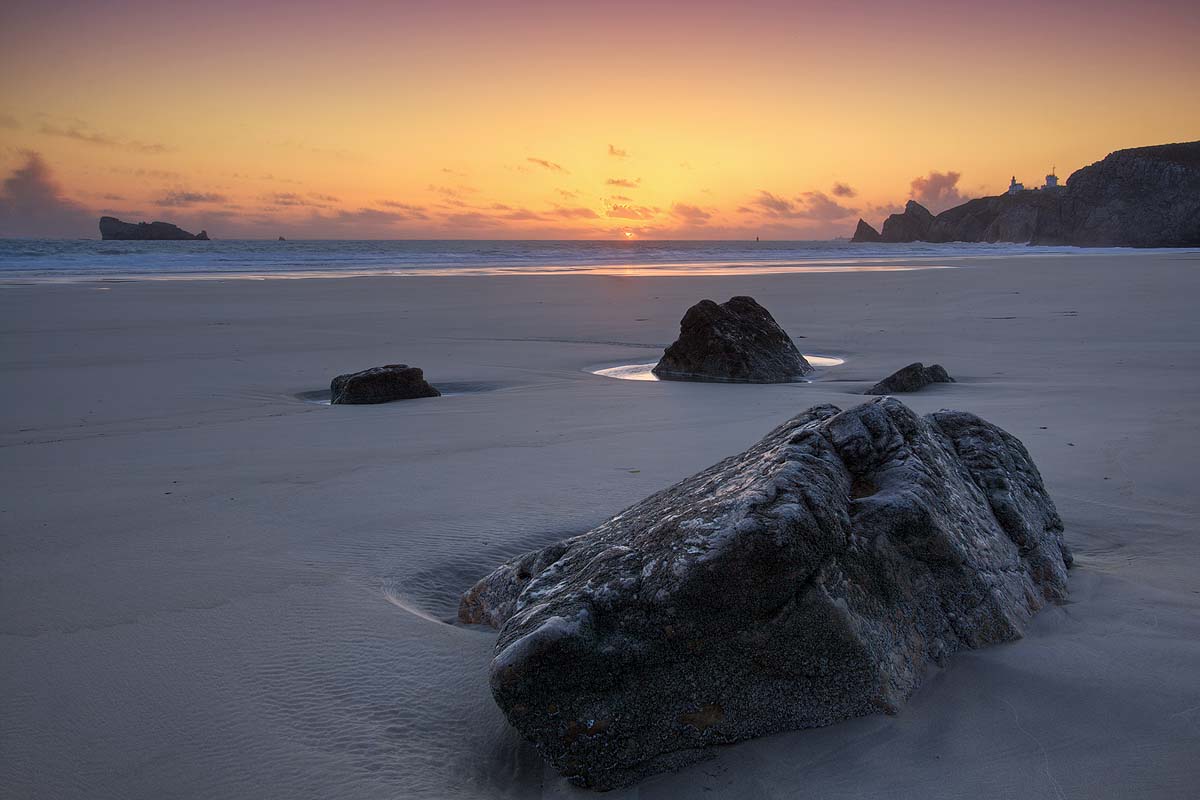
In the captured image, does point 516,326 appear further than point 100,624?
Yes

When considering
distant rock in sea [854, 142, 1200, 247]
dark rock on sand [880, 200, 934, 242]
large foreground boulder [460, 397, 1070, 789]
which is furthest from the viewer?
dark rock on sand [880, 200, 934, 242]

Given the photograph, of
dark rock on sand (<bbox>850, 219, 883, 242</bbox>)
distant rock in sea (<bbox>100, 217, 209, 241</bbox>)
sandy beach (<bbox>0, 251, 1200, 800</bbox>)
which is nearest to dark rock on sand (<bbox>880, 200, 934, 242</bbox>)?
dark rock on sand (<bbox>850, 219, 883, 242</bbox>)

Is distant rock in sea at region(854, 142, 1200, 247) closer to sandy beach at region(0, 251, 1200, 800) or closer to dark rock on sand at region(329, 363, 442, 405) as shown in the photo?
sandy beach at region(0, 251, 1200, 800)

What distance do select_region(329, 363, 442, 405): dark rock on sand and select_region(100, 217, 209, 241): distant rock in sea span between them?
8421cm

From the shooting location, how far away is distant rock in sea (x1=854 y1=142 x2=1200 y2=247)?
70375 millimetres

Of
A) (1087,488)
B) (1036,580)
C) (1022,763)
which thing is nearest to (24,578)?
(1022,763)

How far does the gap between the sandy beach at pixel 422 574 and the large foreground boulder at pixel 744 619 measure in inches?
2.8

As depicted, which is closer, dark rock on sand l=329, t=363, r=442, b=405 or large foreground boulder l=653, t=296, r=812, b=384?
dark rock on sand l=329, t=363, r=442, b=405

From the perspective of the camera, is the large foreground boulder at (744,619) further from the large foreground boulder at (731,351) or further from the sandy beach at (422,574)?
the large foreground boulder at (731,351)

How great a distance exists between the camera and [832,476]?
2207mm

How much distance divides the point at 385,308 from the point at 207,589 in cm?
1243

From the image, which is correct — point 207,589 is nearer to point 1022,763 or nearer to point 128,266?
point 1022,763

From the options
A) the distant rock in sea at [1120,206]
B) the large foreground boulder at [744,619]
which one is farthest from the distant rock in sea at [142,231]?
the large foreground boulder at [744,619]

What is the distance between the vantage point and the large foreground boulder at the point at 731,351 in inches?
294
